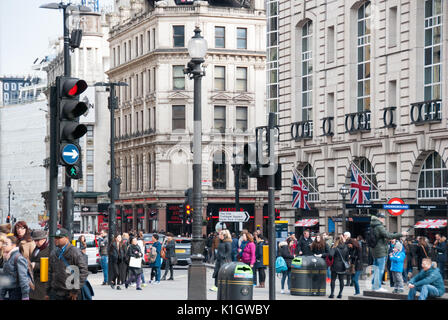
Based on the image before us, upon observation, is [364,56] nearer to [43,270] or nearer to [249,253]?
[249,253]

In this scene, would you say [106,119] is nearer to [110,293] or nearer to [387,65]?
[387,65]

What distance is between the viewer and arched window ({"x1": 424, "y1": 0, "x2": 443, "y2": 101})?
46438 mm

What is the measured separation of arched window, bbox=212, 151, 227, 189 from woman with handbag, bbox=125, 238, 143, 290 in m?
49.2

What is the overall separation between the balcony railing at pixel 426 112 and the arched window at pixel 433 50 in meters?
0.42

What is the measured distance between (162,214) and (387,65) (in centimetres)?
3619

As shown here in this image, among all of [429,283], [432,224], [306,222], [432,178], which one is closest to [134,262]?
[429,283]

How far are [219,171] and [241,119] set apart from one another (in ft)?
14.5

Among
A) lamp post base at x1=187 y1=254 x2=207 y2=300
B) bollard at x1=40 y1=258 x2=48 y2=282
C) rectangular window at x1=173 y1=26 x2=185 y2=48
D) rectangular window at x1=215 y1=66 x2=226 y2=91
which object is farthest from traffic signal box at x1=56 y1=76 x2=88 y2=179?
rectangular window at x1=173 y1=26 x2=185 y2=48

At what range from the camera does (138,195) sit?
286 feet

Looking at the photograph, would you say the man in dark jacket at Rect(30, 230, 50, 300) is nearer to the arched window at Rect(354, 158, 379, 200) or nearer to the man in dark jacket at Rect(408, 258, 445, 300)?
the man in dark jacket at Rect(408, 258, 445, 300)

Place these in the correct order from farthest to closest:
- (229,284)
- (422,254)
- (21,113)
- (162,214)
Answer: (21,113), (162,214), (422,254), (229,284)

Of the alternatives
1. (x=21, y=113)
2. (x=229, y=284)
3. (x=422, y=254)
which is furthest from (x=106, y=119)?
(x=229, y=284)

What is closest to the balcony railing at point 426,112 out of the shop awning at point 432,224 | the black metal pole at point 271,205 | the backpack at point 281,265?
the shop awning at point 432,224

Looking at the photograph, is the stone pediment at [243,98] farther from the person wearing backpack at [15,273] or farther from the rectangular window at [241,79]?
the person wearing backpack at [15,273]
